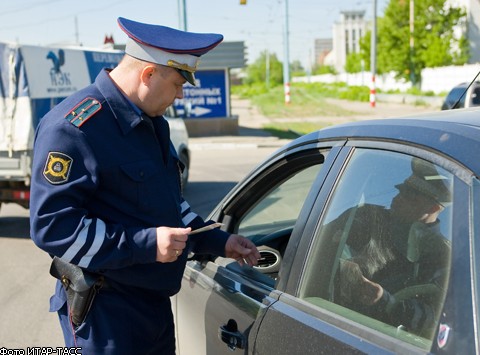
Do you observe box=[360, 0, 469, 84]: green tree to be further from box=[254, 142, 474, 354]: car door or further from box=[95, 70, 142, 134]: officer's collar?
box=[254, 142, 474, 354]: car door

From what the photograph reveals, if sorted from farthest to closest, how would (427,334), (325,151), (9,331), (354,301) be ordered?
(9,331) < (325,151) < (354,301) < (427,334)

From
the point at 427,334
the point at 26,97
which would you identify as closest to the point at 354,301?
the point at 427,334

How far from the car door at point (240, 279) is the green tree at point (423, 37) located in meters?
53.8

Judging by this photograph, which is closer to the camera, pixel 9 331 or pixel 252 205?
pixel 252 205

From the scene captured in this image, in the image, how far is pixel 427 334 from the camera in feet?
5.46

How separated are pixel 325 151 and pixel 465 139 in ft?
2.20

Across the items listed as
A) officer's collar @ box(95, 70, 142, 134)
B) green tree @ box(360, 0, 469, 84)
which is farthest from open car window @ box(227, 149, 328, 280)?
green tree @ box(360, 0, 469, 84)

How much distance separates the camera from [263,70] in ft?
451

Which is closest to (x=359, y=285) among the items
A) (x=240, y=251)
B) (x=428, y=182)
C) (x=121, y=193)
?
(x=428, y=182)

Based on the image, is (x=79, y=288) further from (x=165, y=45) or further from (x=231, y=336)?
(x=165, y=45)

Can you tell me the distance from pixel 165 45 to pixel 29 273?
16.9 ft

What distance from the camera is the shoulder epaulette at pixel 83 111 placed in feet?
7.46

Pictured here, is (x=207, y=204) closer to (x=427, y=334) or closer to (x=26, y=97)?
(x=26, y=97)

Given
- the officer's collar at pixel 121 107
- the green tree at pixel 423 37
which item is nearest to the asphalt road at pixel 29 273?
the officer's collar at pixel 121 107
